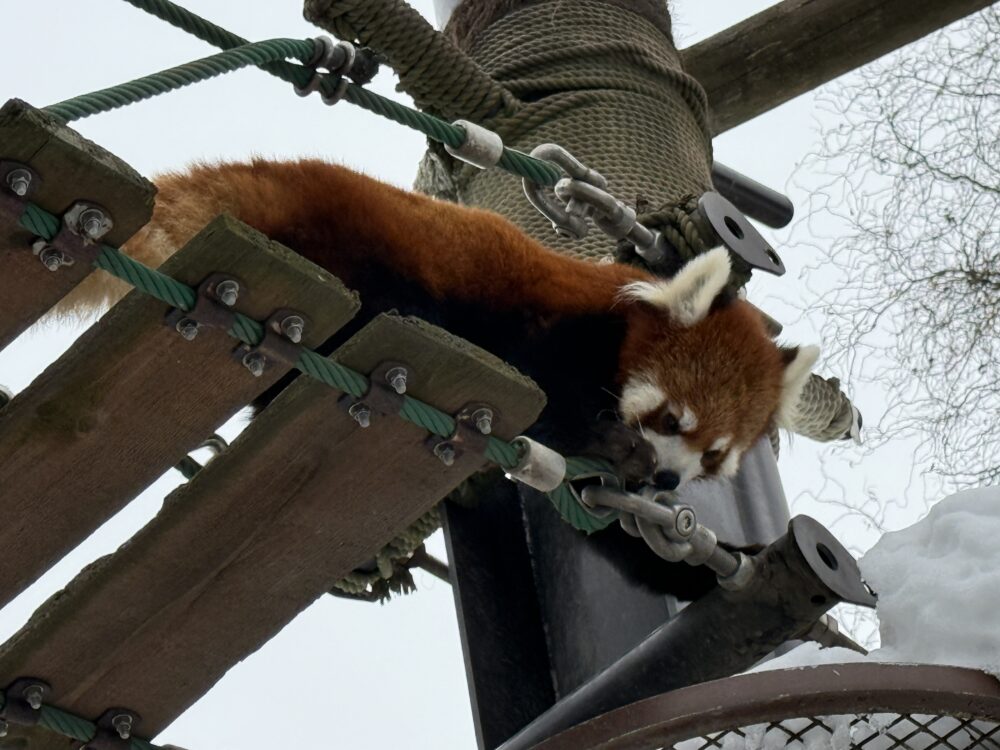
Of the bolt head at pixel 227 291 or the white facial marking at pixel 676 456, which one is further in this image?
the white facial marking at pixel 676 456

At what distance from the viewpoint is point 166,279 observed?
2.08 metres

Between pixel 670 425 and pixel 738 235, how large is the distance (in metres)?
0.47

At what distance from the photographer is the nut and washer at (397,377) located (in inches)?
87.0

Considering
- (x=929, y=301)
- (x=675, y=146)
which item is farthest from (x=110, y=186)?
(x=929, y=301)

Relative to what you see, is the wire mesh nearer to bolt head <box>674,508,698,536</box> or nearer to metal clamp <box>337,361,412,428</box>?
bolt head <box>674,508,698,536</box>

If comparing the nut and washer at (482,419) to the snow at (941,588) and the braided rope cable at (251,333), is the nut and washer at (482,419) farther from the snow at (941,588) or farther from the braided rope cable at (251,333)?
the snow at (941,588)

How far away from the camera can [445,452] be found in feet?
7.59

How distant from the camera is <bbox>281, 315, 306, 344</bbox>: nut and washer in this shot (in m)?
2.16

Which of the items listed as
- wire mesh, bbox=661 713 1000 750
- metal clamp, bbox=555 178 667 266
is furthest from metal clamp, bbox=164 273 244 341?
metal clamp, bbox=555 178 667 266

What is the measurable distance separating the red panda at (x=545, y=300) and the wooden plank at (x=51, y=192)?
3.07 feet

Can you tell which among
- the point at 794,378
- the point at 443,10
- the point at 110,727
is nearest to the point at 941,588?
the point at 110,727

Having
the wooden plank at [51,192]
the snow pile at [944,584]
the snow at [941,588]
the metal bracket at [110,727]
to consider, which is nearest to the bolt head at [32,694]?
the metal bracket at [110,727]

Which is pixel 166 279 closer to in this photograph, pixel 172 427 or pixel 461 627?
pixel 172 427

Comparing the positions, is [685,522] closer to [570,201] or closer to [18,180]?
[570,201]
